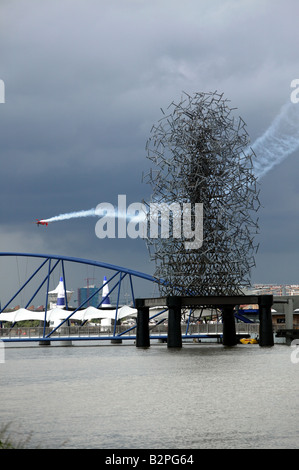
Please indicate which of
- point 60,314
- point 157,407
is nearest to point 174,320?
point 157,407

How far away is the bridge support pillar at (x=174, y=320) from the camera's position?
77.9 meters

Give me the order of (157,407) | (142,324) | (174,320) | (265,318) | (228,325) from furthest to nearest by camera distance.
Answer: (228,325) < (142,324) < (265,318) < (174,320) < (157,407)

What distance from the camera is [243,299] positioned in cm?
7894

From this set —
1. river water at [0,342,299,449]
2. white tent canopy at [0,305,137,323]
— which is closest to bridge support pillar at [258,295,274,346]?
river water at [0,342,299,449]

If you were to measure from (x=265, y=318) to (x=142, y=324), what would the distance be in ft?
43.9

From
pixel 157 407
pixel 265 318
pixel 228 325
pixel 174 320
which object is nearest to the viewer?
pixel 157 407

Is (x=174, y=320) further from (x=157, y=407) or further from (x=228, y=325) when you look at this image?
(x=157, y=407)

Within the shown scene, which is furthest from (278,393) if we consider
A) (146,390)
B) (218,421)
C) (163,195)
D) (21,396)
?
(163,195)

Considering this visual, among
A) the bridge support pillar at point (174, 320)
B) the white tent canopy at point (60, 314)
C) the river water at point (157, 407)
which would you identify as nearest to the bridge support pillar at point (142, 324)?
the bridge support pillar at point (174, 320)

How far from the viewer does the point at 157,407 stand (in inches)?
1213

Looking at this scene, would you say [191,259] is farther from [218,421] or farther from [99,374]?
[218,421]

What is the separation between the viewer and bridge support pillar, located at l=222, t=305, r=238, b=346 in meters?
91.9
